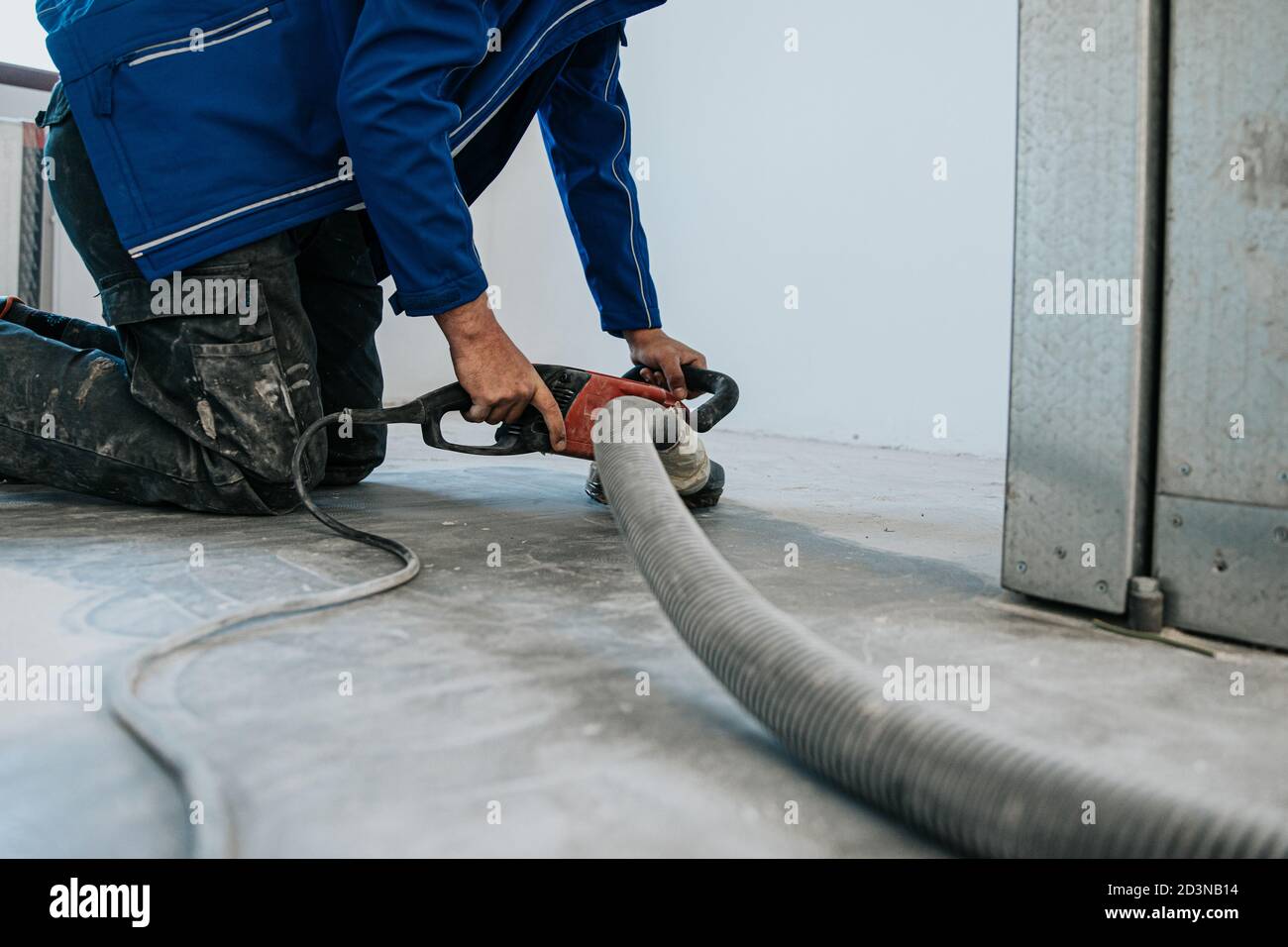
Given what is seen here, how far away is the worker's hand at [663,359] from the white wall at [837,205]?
1.30 meters

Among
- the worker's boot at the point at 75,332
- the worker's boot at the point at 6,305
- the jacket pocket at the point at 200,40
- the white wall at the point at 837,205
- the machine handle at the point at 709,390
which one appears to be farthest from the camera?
the white wall at the point at 837,205

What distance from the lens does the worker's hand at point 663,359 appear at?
65.8 inches

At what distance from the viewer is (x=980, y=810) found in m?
0.52

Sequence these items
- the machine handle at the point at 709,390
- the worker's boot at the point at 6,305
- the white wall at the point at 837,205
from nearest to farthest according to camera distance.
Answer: the machine handle at the point at 709,390 < the worker's boot at the point at 6,305 < the white wall at the point at 837,205

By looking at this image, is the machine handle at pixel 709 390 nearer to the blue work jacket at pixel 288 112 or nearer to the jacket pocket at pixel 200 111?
the blue work jacket at pixel 288 112

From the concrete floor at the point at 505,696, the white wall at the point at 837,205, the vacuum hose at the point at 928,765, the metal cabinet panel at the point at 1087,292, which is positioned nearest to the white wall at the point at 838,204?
the white wall at the point at 837,205

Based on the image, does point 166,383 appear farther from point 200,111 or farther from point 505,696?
point 505,696

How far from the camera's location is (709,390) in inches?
63.1

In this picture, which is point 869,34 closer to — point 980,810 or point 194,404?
point 194,404

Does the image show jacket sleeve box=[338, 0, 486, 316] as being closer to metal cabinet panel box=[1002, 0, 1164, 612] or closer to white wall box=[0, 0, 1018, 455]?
metal cabinet panel box=[1002, 0, 1164, 612]

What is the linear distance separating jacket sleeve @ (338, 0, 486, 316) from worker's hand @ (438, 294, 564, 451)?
25mm

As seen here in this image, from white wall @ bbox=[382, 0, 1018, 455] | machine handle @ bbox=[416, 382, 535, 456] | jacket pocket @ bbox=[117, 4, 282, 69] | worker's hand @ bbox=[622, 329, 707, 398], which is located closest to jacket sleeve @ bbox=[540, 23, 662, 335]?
worker's hand @ bbox=[622, 329, 707, 398]

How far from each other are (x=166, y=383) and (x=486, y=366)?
1.63 feet

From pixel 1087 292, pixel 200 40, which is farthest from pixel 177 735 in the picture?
pixel 200 40
